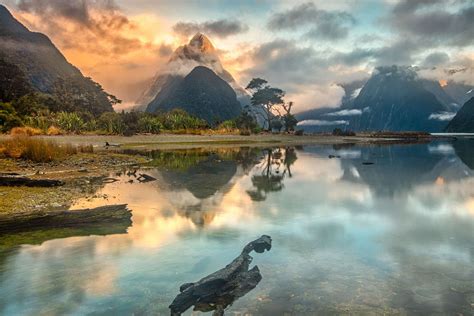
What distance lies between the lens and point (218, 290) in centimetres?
775

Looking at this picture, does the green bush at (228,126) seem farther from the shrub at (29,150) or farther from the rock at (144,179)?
the rock at (144,179)

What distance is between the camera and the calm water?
7.48m

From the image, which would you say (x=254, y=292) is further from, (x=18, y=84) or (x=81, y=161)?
(x=18, y=84)

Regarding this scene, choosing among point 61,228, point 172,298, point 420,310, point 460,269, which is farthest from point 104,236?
point 460,269

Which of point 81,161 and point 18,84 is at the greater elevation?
point 18,84

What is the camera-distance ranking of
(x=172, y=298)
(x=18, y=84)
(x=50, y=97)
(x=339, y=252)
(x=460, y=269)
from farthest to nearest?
(x=50, y=97) → (x=18, y=84) → (x=339, y=252) → (x=460, y=269) → (x=172, y=298)

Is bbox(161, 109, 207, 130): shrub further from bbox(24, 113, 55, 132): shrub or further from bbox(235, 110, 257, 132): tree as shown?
bbox(24, 113, 55, 132): shrub

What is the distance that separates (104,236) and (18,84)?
79.0m

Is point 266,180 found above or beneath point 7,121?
beneath

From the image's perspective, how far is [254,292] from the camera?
782cm

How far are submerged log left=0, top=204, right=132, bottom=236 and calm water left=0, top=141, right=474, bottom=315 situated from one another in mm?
613

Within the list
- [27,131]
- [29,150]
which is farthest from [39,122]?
[29,150]

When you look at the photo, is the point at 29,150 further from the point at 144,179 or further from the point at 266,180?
the point at 266,180

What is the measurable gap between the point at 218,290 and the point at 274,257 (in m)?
2.57
